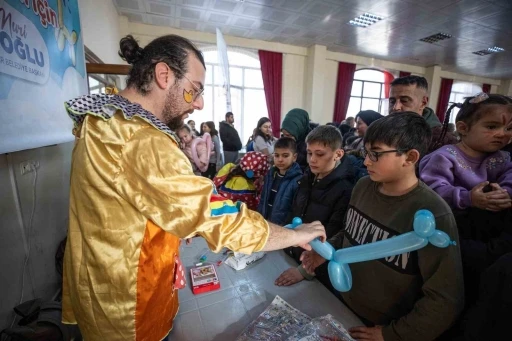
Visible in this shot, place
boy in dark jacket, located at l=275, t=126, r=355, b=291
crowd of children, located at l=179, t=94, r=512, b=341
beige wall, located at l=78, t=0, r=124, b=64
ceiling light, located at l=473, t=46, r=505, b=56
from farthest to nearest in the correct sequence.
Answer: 1. ceiling light, located at l=473, t=46, r=505, b=56
2. beige wall, located at l=78, t=0, r=124, b=64
3. boy in dark jacket, located at l=275, t=126, r=355, b=291
4. crowd of children, located at l=179, t=94, r=512, b=341

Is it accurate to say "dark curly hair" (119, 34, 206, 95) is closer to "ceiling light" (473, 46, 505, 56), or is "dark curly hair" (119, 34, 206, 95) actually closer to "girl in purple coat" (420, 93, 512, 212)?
"girl in purple coat" (420, 93, 512, 212)

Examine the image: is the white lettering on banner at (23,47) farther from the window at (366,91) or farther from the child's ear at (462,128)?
the window at (366,91)

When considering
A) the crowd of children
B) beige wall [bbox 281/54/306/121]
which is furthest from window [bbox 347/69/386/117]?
the crowd of children

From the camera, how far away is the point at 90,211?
0.71m

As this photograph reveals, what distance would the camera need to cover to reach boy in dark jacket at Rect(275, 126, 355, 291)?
137cm

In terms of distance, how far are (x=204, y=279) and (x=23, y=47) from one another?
137 cm

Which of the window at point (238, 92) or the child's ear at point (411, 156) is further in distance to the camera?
the window at point (238, 92)

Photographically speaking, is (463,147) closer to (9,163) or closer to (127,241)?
(127,241)

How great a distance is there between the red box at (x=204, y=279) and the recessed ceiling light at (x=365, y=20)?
5.38 m

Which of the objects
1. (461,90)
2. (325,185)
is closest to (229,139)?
(325,185)

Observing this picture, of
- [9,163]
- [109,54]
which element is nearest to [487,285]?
[9,163]

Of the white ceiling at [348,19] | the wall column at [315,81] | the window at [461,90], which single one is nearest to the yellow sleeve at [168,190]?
the white ceiling at [348,19]

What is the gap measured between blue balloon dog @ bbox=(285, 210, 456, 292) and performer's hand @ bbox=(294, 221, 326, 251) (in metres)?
0.03

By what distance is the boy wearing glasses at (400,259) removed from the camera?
74cm
